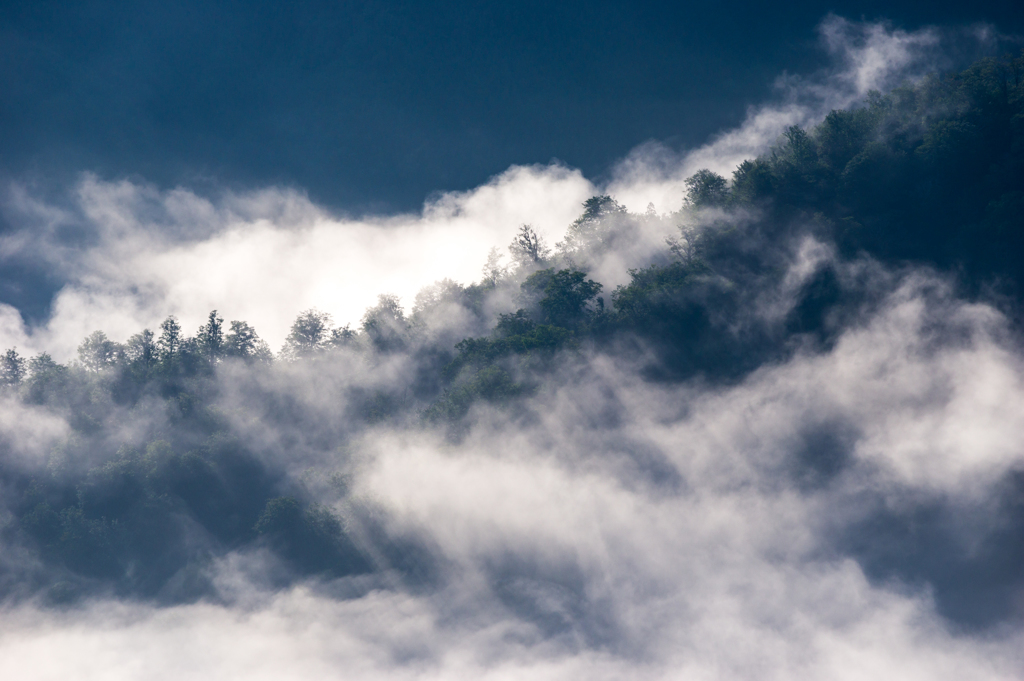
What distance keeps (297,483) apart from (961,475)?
72.2m

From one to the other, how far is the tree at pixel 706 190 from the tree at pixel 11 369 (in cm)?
10941

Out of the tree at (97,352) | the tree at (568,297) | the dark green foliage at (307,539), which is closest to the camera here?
the dark green foliage at (307,539)

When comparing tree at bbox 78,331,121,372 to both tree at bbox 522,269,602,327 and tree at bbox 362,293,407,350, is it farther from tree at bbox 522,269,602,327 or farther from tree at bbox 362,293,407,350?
tree at bbox 522,269,602,327

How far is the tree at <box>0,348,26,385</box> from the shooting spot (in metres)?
122

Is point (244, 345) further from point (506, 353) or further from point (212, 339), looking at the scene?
point (506, 353)

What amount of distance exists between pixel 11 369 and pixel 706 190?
113472 mm

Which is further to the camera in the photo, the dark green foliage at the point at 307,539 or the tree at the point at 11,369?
the tree at the point at 11,369

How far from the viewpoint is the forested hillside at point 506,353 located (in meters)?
79.1


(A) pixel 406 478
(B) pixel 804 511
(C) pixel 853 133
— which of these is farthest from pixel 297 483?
(C) pixel 853 133

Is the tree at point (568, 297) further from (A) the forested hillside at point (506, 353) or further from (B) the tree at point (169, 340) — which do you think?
(B) the tree at point (169, 340)

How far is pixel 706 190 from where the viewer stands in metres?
93.3

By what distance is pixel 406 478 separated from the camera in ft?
275

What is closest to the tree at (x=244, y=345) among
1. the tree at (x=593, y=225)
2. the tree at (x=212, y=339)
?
the tree at (x=212, y=339)

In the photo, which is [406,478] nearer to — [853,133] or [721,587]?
[721,587]
